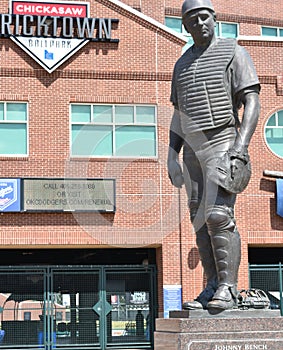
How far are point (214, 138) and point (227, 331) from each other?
1889 millimetres

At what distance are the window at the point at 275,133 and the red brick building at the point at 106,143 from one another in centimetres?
26

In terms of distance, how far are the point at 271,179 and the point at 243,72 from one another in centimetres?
1674

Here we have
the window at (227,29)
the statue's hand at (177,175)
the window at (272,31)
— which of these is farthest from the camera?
the window at (272,31)

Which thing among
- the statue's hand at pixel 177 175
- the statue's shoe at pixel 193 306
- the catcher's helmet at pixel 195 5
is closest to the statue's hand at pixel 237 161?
the statue's hand at pixel 177 175

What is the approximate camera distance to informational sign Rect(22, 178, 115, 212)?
883 inches

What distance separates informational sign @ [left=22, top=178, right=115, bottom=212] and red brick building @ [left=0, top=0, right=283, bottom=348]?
0.05 meters

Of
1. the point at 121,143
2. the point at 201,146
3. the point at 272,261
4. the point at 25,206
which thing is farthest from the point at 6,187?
the point at 201,146

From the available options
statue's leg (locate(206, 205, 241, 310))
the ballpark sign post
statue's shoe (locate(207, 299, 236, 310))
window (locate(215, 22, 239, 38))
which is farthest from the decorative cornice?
statue's shoe (locate(207, 299, 236, 310))

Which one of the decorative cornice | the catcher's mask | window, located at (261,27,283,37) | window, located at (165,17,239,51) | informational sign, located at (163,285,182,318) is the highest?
window, located at (261,27,283,37)

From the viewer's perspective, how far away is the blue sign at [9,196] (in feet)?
72.8

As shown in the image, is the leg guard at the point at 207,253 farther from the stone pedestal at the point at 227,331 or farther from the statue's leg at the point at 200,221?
the stone pedestal at the point at 227,331

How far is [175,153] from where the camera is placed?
807 cm

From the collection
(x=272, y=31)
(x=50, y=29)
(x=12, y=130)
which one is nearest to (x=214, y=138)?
(x=12, y=130)

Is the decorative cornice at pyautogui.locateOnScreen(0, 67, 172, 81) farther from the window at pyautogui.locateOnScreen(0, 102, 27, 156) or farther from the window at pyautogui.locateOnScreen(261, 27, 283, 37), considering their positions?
the window at pyautogui.locateOnScreen(261, 27, 283, 37)
